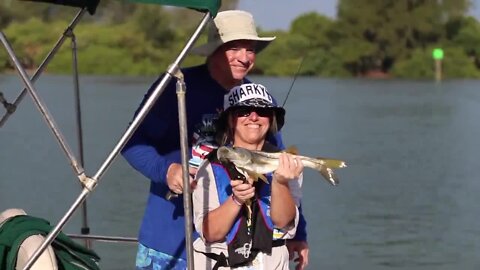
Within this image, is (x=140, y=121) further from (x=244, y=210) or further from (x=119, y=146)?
(x=244, y=210)

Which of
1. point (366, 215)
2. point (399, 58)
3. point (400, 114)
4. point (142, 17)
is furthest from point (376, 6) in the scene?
point (366, 215)

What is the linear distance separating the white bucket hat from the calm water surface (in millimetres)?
5382

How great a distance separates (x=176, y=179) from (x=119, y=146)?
0.37 m

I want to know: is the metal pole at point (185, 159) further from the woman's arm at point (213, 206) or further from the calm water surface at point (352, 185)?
the calm water surface at point (352, 185)

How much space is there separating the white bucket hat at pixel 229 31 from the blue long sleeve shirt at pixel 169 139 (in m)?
0.12

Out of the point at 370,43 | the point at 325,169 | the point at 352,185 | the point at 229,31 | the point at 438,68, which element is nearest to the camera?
the point at 325,169

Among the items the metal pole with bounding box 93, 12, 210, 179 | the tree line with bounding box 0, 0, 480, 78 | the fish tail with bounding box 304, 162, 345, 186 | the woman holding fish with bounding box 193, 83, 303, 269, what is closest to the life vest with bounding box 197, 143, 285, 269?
the woman holding fish with bounding box 193, 83, 303, 269

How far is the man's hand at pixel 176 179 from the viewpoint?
3.37m

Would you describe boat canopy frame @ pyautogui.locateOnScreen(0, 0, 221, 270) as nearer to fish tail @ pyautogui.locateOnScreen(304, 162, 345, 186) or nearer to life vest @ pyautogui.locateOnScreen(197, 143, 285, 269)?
life vest @ pyautogui.locateOnScreen(197, 143, 285, 269)

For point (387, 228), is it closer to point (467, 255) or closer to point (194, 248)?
point (467, 255)

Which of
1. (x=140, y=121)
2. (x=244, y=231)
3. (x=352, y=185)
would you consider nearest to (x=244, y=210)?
(x=244, y=231)

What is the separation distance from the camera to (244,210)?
334 centimetres

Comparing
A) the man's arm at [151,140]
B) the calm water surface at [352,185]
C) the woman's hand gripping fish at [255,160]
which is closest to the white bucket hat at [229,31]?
the man's arm at [151,140]

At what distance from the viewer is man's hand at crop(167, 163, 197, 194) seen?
3.37 m
